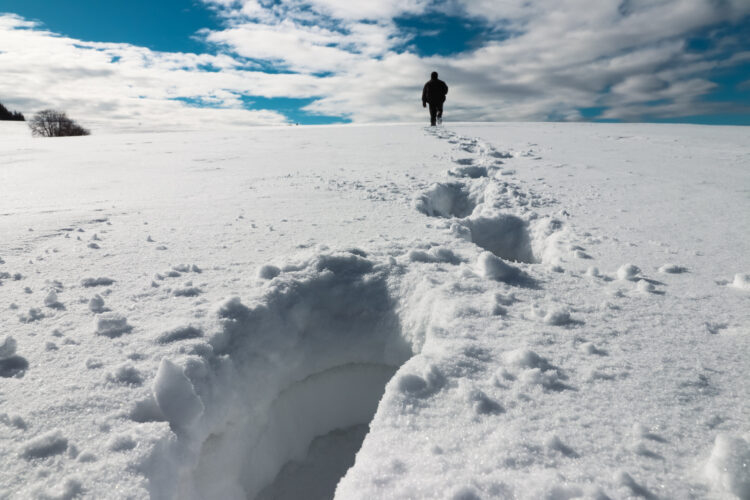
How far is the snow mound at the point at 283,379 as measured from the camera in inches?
65.3

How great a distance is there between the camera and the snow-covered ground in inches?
51.0

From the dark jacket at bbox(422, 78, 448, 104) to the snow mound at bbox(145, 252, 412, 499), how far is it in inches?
350

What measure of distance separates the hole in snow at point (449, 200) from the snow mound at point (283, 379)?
169 centimetres

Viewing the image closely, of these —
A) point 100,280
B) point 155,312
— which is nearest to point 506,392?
point 155,312

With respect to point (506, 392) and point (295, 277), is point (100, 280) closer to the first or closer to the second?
point (295, 277)

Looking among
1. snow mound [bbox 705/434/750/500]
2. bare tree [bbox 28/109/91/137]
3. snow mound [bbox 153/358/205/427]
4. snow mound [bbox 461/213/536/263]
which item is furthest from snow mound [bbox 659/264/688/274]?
bare tree [bbox 28/109/91/137]

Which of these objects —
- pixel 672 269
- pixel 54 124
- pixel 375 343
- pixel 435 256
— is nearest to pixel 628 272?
pixel 672 269

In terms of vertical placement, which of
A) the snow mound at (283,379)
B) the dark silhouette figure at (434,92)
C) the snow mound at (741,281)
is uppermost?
the dark silhouette figure at (434,92)

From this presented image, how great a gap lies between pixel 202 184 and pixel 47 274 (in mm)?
2454

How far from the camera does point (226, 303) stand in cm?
209

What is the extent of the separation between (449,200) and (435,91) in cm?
698

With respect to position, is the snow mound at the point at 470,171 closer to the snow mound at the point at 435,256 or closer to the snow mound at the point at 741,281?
the snow mound at the point at 435,256

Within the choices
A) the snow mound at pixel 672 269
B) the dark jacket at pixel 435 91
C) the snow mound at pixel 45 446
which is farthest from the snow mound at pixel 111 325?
the dark jacket at pixel 435 91

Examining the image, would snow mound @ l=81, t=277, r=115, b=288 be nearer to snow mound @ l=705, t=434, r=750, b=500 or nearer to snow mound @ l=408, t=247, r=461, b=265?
snow mound @ l=408, t=247, r=461, b=265
